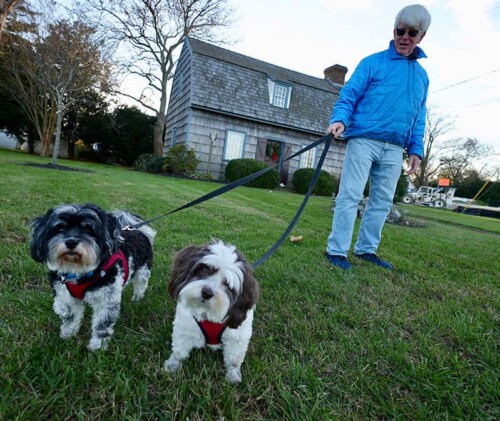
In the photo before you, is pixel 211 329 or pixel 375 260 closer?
pixel 211 329

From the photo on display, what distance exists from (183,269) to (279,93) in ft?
65.9

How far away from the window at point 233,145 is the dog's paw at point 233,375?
1722 centimetres

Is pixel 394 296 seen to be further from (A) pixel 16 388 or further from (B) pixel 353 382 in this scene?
(A) pixel 16 388

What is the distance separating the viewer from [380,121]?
393 centimetres

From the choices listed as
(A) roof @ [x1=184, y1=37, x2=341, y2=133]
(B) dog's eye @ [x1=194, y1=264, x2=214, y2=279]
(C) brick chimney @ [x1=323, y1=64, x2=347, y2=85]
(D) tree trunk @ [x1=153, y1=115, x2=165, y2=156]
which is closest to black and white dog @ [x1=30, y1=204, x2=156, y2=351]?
(B) dog's eye @ [x1=194, y1=264, x2=214, y2=279]

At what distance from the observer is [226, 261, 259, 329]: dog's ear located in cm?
178

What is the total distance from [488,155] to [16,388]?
58.4m

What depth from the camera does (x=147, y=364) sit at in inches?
72.2

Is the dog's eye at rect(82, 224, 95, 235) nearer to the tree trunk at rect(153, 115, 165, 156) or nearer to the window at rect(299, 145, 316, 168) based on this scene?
the window at rect(299, 145, 316, 168)

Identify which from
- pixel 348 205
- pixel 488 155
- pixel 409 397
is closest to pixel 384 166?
pixel 348 205

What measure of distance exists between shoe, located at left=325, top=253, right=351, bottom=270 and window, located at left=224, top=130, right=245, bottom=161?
1506 cm

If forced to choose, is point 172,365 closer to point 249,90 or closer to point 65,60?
point 65,60

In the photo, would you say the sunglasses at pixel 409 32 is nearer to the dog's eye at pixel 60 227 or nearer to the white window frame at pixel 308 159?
the dog's eye at pixel 60 227

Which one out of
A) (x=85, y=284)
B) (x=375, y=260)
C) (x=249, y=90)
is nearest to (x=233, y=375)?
(x=85, y=284)
